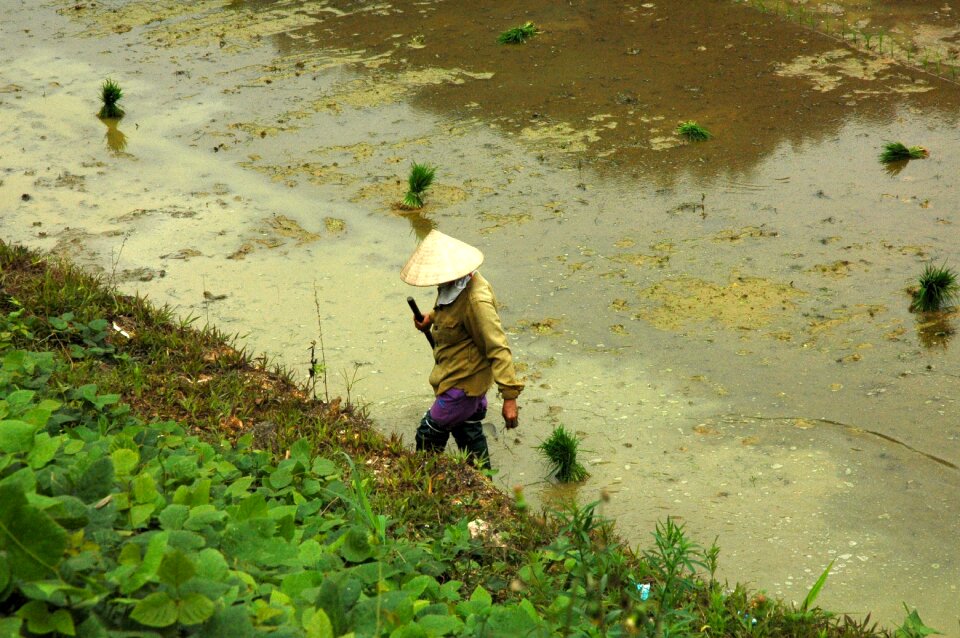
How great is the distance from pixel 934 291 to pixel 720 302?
1.34 meters

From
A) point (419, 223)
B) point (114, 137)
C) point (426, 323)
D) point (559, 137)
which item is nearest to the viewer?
point (426, 323)

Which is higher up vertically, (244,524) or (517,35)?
(244,524)

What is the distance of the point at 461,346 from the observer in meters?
4.84

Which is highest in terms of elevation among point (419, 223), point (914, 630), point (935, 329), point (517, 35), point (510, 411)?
point (517, 35)

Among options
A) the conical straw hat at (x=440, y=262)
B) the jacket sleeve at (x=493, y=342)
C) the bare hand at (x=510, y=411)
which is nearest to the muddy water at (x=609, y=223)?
the bare hand at (x=510, y=411)

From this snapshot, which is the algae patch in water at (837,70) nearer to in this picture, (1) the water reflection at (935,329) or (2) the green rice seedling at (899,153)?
(2) the green rice seedling at (899,153)

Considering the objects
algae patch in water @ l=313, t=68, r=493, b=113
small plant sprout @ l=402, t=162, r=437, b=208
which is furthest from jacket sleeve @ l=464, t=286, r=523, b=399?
algae patch in water @ l=313, t=68, r=493, b=113

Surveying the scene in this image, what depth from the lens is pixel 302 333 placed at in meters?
6.58

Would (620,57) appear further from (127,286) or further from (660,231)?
(127,286)

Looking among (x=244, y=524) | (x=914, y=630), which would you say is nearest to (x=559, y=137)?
(x=914, y=630)

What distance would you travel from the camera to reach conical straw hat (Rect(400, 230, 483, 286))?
460 cm

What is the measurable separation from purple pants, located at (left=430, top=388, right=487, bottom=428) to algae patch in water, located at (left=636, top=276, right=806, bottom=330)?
206 centimetres

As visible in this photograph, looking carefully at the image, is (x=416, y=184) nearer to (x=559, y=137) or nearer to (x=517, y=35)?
(x=559, y=137)

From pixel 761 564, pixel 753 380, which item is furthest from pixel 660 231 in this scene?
pixel 761 564
